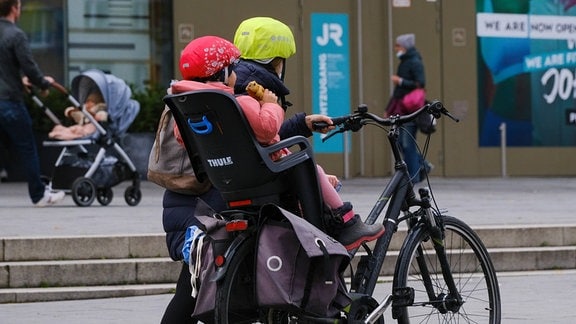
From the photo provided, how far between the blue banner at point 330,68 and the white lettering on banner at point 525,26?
2.11m

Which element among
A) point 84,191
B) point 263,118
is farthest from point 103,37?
point 263,118

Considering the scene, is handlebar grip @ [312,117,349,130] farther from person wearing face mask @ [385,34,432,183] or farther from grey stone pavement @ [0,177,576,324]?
person wearing face mask @ [385,34,432,183]

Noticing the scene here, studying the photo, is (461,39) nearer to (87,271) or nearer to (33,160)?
(33,160)

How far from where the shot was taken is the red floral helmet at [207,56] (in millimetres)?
5809

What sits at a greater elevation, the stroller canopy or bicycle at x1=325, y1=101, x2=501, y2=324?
the stroller canopy

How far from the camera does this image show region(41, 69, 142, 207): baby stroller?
45.2 ft

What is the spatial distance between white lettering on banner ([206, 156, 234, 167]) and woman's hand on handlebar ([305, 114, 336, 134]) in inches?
22.2

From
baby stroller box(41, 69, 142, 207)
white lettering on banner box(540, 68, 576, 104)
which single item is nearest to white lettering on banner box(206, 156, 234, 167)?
baby stroller box(41, 69, 142, 207)

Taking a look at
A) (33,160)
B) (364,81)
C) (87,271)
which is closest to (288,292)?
(87,271)

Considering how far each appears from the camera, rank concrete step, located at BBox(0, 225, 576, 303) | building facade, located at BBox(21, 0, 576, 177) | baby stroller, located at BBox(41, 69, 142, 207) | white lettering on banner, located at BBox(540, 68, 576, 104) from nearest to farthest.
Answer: concrete step, located at BBox(0, 225, 576, 303) → baby stroller, located at BBox(41, 69, 142, 207) → building facade, located at BBox(21, 0, 576, 177) → white lettering on banner, located at BBox(540, 68, 576, 104)

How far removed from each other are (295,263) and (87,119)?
8.82 meters

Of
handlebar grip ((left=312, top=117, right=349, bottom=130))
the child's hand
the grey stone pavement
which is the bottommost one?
the grey stone pavement

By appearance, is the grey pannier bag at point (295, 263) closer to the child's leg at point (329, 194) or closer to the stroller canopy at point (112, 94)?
the child's leg at point (329, 194)

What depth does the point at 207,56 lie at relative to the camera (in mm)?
5816
